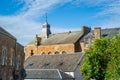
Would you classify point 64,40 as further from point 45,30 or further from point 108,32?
point 108,32

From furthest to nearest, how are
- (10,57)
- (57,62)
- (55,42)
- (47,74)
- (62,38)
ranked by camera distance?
(62,38) → (55,42) → (57,62) → (47,74) → (10,57)

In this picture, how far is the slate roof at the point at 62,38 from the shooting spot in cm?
8088

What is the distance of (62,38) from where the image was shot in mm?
84000

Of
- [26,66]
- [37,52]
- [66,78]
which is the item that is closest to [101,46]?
[66,78]

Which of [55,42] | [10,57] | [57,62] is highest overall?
[55,42]

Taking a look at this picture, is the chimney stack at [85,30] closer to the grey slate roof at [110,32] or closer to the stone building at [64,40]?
the stone building at [64,40]

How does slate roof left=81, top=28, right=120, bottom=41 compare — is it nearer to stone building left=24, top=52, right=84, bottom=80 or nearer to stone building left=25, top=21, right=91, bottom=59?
stone building left=25, top=21, right=91, bottom=59

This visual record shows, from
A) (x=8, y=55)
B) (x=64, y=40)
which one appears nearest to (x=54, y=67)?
(x=64, y=40)

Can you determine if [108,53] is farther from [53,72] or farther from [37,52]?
[37,52]

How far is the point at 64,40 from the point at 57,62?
18.7 m

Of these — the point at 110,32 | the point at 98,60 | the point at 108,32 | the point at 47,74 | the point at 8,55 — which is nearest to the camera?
the point at 8,55

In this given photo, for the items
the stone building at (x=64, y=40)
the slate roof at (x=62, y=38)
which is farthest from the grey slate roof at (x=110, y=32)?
the slate roof at (x=62, y=38)

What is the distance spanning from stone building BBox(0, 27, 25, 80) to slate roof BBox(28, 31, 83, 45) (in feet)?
113

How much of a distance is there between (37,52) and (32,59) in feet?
57.1
